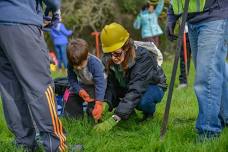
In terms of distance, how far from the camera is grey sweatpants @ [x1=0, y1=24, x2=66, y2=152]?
3.79m

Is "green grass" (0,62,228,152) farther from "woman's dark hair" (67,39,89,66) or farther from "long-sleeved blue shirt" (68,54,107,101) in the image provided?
"woman's dark hair" (67,39,89,66)

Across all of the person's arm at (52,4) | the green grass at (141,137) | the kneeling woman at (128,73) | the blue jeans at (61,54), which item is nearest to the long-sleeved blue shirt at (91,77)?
the kneeling woman at (128,73)

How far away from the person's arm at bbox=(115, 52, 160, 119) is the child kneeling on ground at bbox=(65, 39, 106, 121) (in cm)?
35

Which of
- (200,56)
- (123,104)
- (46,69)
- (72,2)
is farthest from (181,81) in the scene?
(72,2)

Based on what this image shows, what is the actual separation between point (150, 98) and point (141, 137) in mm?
632

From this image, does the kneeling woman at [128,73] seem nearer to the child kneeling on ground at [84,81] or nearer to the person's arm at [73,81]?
the child kneeling on ground at [84,81]

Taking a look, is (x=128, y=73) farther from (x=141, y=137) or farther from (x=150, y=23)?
(x=150, y=23)

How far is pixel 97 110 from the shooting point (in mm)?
5121

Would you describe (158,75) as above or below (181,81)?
above

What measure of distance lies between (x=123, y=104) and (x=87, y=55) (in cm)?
75

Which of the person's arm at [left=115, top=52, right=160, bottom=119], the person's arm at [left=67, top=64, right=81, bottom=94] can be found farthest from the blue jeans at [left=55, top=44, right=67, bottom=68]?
the person's arm at [left=115, top=52, right=160, bottom=119]

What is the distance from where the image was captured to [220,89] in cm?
423

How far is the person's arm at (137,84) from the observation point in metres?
4.86

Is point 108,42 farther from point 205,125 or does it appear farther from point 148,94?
point 205,125
